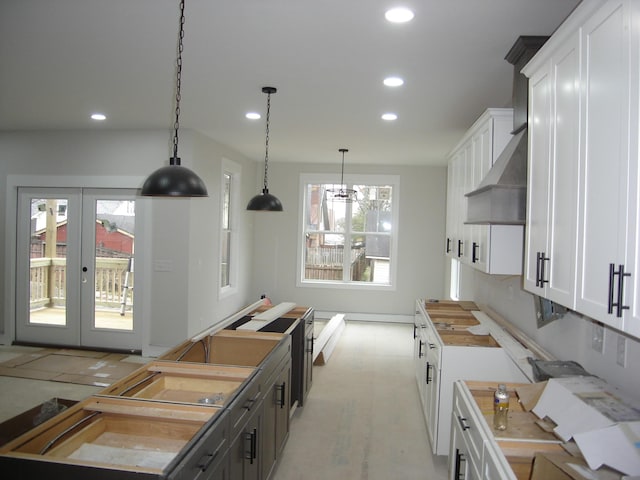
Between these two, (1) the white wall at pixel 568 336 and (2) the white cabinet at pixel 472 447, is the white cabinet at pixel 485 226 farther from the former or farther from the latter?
Result: (2) the white cabinet at pixel 472 447

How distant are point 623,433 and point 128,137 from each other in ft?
18.7

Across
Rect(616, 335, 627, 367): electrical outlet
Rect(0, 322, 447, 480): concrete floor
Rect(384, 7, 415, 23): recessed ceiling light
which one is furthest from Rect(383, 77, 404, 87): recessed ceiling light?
Rect(0, 322, 447, 480): concrete floor

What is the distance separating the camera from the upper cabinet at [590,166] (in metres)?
1.36

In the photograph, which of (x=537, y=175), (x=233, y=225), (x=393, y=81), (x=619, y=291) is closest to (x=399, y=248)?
(x=233, y=225)

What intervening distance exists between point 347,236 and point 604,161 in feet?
22.3

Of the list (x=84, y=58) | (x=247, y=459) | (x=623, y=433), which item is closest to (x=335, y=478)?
(x=247, y=459)

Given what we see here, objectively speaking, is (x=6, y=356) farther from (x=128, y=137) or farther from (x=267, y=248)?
(x=267, y=248)

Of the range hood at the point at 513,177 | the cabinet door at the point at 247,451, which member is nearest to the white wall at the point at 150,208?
the cabinet door at the point at 247,451

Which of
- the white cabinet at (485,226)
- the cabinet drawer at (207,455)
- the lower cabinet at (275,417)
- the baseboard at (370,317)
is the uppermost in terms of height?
the white cabinet at (485,226)

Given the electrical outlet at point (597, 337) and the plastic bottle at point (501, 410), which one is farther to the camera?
the electrical outlet at point (597, 337)

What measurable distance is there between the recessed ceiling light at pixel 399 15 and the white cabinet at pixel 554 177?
721mm

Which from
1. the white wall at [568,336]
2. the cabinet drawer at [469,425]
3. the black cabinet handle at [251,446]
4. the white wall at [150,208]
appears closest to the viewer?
the cabinet drawer at [469,425]

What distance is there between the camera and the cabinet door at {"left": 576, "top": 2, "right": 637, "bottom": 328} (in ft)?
4.62

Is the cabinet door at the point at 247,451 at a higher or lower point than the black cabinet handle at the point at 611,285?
lower
